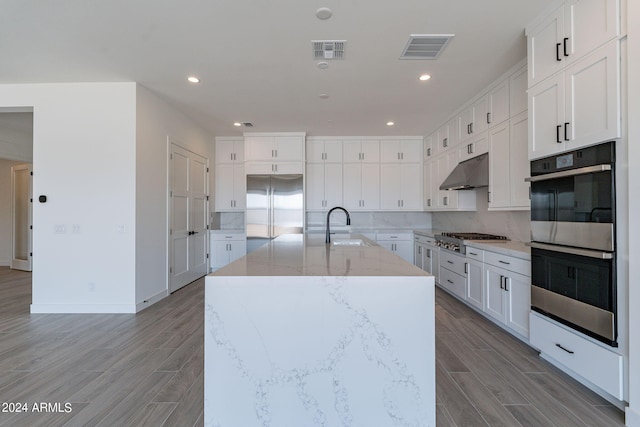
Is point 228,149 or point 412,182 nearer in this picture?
point 412,182

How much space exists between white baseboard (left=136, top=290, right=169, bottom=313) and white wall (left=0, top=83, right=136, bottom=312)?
0.11m

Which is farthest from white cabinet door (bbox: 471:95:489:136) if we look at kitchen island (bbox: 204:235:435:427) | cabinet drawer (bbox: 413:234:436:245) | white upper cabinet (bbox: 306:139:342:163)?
kitchen island (bbox: 204:235:435:427)

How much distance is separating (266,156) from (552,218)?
451 cm

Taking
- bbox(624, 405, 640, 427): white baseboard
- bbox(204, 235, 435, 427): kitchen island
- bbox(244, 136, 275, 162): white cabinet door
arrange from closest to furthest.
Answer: bbox(204, 235, 435, 427): kitchen island → bbox(624, 405, 640, 427): white baseboard → bbox(244, 136, 275, 162): white cabinet door

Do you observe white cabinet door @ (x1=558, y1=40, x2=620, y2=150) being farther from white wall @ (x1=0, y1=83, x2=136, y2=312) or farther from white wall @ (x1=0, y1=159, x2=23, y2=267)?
white wall @ (x1=0, y1=159, x2=23, y2=267)

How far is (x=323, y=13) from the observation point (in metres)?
2.29

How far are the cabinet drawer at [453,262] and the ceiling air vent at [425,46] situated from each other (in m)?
2.38

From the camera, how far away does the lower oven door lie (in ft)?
5.91

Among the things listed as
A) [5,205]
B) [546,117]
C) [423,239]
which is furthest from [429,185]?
[5,205]

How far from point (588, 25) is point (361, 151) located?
4182 mm

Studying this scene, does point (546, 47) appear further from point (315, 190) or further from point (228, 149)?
point (228, 149)

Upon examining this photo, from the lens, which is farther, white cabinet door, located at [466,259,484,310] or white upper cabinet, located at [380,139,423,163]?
white upper cabinet, located at [380,139,423,163]

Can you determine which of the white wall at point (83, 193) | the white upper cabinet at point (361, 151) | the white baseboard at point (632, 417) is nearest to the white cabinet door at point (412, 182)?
the white upper cabinet at point (361, 151)

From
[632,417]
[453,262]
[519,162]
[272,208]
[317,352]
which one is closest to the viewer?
[317,352]
